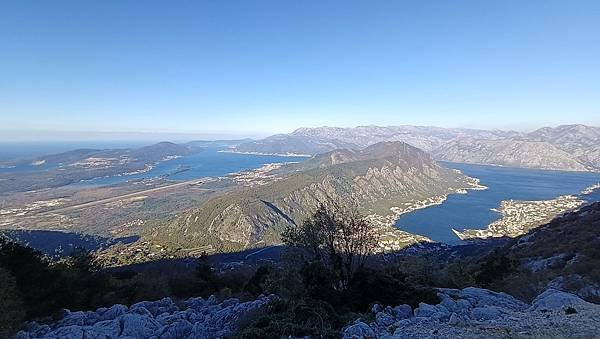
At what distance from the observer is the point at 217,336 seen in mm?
18656

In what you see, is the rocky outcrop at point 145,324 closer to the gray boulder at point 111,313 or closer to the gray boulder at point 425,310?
the gray boulder at point 111,313

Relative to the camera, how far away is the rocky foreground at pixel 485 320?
1404 centimetres

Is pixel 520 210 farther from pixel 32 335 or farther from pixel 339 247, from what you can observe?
pixel 32 335

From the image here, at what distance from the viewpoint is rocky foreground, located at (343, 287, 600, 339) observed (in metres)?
14.0

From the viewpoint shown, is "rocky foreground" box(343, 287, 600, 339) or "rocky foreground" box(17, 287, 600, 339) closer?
"rocky foreground" box(343, 287, 600, 339)

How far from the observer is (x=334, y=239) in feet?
87.4

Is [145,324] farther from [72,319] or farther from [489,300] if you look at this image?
[489,300]

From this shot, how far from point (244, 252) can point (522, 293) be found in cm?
13190

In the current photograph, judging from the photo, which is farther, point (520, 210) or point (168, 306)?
point (520, 210)

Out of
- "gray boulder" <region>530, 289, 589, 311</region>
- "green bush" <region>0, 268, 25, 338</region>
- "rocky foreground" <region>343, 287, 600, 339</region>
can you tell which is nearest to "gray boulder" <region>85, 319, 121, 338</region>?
"green bush" <region>0, 268, 25, 338</region>

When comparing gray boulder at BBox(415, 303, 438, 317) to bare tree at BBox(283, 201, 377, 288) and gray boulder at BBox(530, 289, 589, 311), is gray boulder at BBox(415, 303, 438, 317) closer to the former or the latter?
gray boulder at BBox(530, 289, 589, 311)

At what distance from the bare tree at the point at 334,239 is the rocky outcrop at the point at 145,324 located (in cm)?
522

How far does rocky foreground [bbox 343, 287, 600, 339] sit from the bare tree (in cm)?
720

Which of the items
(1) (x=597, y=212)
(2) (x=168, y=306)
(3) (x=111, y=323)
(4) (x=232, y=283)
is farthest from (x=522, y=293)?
(1) (x=597, y=212)
